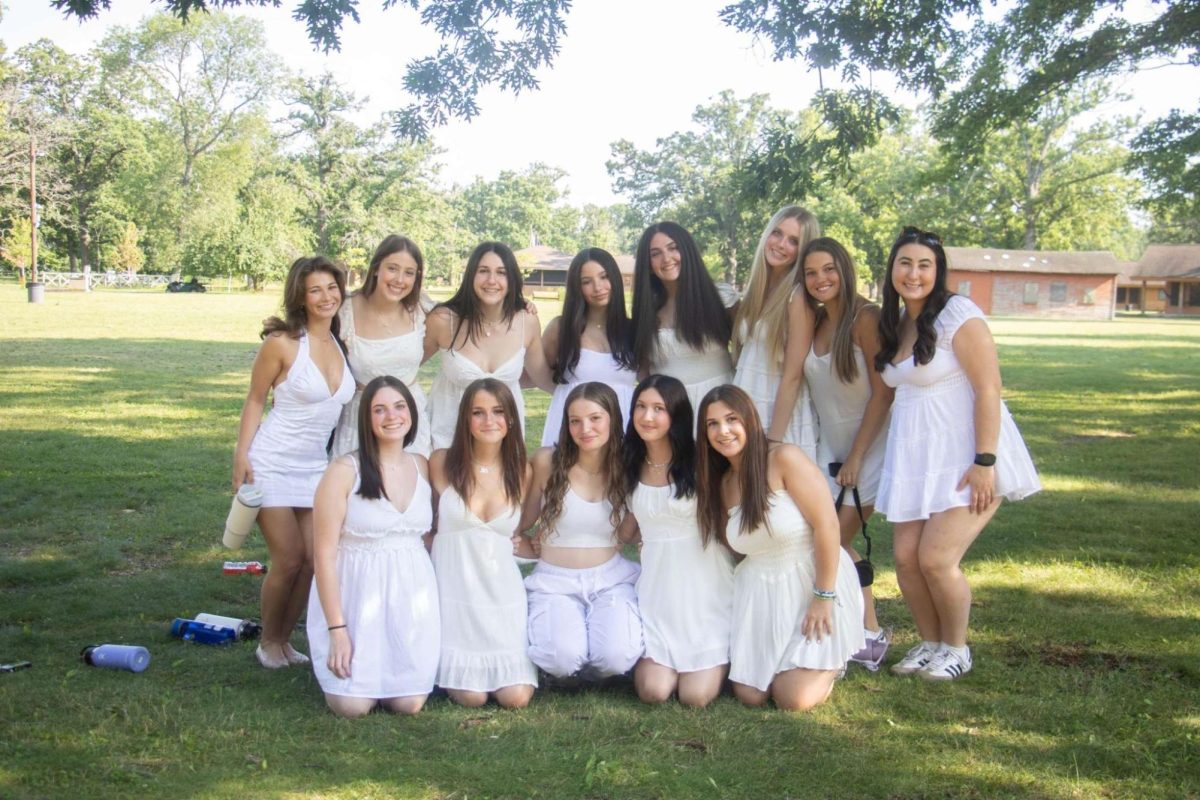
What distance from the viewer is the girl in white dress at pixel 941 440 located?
15.2ft

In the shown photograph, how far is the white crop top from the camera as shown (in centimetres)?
477

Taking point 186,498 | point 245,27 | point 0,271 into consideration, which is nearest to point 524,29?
point 186,498

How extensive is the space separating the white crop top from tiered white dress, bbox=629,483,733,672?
142 millimetres

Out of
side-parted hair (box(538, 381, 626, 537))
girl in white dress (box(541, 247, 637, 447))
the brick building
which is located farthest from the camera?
the brick building

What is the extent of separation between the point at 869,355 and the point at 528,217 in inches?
3471

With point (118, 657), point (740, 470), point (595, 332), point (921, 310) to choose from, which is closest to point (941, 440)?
point (921, 310)

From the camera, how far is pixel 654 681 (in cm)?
454

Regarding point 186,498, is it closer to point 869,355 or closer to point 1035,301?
point 869,355

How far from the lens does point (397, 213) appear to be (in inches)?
2242

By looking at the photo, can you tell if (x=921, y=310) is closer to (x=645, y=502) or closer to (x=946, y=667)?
(x=645, y=502)

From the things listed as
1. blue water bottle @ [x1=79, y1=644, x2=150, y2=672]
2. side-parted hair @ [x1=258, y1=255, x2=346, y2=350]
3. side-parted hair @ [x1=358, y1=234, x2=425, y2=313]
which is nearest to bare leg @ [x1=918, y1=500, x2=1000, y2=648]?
side-parted hair @ [x1=358, y1=234, x2=425, y2=313]

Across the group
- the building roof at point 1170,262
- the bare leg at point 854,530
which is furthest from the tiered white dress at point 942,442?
the building roof at point 1170,262

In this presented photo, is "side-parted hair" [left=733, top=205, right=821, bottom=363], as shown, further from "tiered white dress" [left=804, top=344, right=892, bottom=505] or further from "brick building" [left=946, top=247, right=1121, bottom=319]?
"brick building" [left=946, top=247, right=1121, bottom=319]

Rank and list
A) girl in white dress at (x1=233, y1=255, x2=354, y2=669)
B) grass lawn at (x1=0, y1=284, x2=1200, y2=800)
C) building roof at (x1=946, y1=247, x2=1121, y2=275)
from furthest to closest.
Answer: building roof at (x1=946, y1=247, x2=1121, y2=275)
girl in white dress at (x1=233, y1=255, x2=354, y2=669)
grass lawn at (x1=0, y1=284, x2=1200, y2=800)
